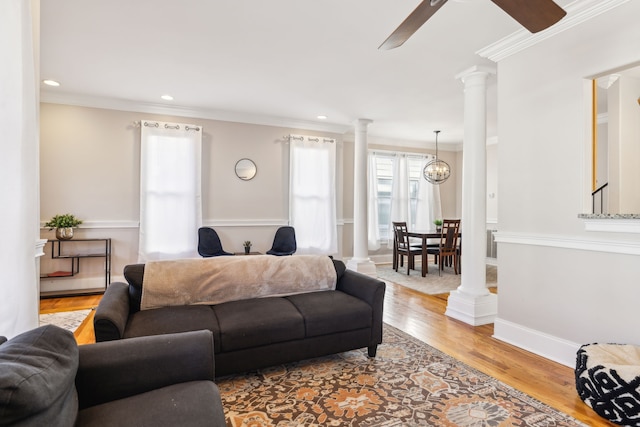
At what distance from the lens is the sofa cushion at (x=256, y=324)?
6.93ft

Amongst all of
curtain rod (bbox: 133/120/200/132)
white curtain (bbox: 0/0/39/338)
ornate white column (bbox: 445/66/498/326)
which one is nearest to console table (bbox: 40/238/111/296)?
curtain rod (bbox: 133/120/200/132)

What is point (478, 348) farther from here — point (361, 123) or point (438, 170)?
point (438, 170)

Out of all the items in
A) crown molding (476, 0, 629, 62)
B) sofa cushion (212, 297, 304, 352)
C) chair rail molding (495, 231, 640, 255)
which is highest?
crown molding (476, 0, 629, 62)

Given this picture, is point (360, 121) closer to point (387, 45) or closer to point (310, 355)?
point (387, 45)

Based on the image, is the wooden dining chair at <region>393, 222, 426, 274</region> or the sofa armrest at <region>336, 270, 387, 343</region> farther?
the wooden dining chair at <region>393, 222, 426, 274</region>

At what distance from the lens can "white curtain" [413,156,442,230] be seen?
7355mm

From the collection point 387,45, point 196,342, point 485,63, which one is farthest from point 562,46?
point 196,342

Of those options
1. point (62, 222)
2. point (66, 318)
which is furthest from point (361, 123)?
point (66, 318)

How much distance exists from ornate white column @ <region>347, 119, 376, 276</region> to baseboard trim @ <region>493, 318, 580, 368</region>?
277 cm

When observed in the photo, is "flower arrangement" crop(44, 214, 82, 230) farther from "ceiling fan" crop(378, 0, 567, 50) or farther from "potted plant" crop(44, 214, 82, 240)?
"ceiling fan" crop(378, 0, 567, 50)

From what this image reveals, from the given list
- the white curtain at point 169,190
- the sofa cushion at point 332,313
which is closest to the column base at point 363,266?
the white curtain at point 169,190

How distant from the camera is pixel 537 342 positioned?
2.66 m

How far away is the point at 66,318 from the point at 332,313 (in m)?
3.04

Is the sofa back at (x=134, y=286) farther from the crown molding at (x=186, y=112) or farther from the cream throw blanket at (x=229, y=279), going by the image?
the crown molding at (x=186, y=112)
